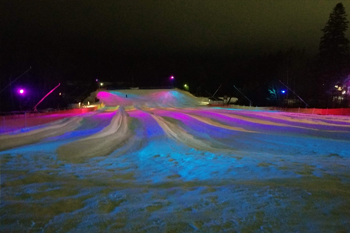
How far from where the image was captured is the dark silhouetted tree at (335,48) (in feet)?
165

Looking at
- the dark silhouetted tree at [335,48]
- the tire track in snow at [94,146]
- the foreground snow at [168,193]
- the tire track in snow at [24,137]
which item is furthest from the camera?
the dark silhouetted tree at [335,48]

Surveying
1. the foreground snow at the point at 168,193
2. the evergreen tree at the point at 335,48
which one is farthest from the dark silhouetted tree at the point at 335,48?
the foreground snow at the point at 168,193

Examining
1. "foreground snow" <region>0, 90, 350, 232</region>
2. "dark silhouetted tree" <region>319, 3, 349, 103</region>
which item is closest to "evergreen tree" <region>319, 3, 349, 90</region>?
"dark silhouetted tree" <region>319, 3, 349, 103</region>

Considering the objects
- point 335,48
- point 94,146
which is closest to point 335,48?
point 335,48

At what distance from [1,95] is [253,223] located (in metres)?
47.4

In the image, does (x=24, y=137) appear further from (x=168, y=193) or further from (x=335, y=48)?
(x=335, y=48)

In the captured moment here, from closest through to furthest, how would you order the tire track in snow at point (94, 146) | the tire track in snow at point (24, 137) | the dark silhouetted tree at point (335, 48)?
A: the tire track in snow at point (94, 146) → the tire track in snow at point (24, 137) → the dark silhouetted tree at point (335, 48)

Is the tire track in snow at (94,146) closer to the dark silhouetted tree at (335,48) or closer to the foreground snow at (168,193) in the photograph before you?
the foreground snow at (168,193)

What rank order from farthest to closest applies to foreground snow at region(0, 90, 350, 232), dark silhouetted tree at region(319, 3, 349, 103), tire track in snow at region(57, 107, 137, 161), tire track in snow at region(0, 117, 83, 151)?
dark silhouetted tree at region(319, 3, 349, 103) → tire track in snow at region(0, 117, 83, 151) → tire track in snow at region(57, 107, 137, 161) → foreground snow at region(0, 90, 350, 232)

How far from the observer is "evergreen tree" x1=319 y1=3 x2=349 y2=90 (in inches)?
1986

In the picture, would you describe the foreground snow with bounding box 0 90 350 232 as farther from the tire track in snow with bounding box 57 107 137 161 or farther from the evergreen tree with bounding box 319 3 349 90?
the evergreen tree with bounding box 319 3 349 90

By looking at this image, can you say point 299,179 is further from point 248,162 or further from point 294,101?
point 294,101

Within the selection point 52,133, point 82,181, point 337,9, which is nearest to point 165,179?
point 82,181

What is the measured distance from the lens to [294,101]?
198 ft
